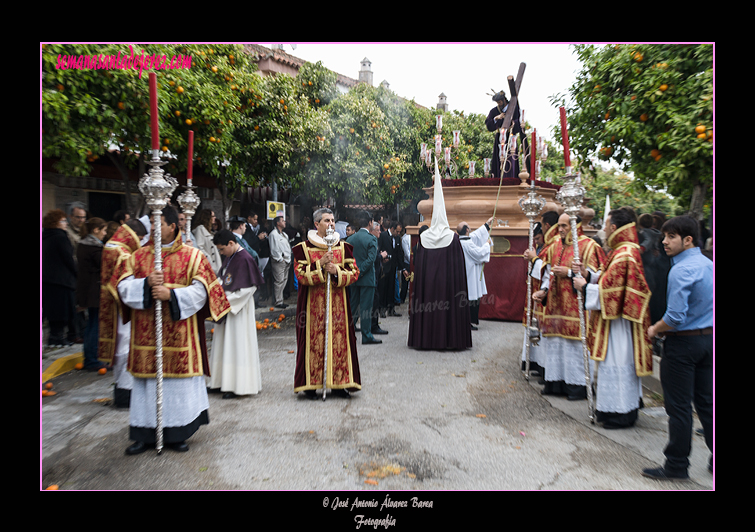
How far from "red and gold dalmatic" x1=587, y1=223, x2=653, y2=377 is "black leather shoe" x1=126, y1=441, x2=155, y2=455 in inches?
150

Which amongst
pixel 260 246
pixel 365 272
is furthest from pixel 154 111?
pixel 260 246

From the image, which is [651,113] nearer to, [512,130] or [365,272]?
[365,272]

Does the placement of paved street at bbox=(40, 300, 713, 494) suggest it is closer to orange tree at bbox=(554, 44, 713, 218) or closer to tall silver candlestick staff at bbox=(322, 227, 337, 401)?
tall silver candlestick staff at bbox=(322, 227, 337, 401)

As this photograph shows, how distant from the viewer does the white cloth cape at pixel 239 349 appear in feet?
18.3

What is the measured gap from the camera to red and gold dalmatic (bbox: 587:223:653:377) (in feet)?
14.7

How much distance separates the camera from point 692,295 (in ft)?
11.7

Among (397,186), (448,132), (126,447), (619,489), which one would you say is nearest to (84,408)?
(126,447)

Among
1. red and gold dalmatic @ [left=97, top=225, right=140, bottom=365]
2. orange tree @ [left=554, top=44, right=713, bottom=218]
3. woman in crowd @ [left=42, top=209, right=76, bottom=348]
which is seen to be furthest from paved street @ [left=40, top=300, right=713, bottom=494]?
orange tree @ [left=554, top=44, right=713, bottom=218]

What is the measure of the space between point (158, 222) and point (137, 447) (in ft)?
5.74

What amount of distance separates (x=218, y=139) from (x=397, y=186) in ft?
36.7

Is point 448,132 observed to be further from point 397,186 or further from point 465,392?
point 465,392

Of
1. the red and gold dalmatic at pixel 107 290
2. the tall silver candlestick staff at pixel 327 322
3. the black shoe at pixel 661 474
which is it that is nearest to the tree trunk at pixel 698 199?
the black shoe at pixel 661 474

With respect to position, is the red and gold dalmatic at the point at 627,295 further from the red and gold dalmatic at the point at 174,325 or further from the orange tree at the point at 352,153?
the orange tree at the point at 352,153

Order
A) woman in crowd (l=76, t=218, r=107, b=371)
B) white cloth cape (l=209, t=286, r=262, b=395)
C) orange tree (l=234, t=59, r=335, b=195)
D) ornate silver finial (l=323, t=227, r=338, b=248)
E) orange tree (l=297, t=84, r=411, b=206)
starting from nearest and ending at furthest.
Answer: ornate silver finial (l=323, t=227, r=338, b=248) → white cloth cape (l=209, t=286, r=262, b=395) → woman in crowd (l=76, t=218, r=107, b=371) → orange tree (l=234, t=59, r=335, b=195) → orange tree (l=297, t=84, r=411, b=206)
